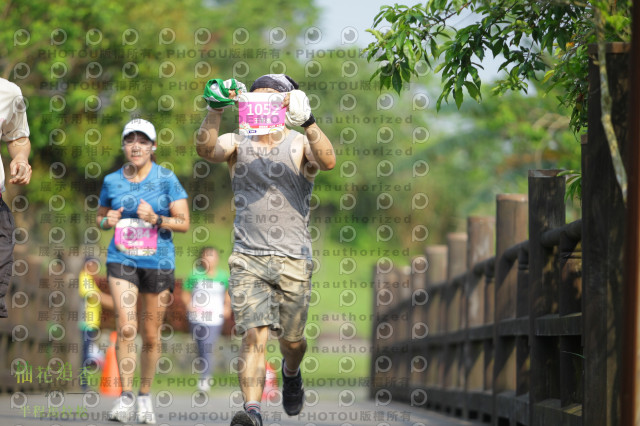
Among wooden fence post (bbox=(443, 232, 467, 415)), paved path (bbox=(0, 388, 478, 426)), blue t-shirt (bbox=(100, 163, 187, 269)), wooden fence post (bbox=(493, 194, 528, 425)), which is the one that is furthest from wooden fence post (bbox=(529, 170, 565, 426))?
wooden fence post (bbox=(443, 232, 467, 415))

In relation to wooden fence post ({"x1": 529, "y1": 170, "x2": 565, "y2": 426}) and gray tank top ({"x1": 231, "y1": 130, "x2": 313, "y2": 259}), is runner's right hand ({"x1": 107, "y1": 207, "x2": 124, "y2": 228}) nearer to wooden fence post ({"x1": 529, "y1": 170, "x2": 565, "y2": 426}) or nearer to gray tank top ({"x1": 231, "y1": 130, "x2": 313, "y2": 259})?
gray tank top ({"x1": 231, "y1": 130, "x2": 313, "y2": 259})

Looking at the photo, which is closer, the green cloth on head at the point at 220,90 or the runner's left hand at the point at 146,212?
the green cloth on head at the point at 220,90

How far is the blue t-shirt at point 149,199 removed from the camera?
7.69 metres

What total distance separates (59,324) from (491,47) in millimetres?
9611

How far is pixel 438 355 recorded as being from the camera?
13.0 meters

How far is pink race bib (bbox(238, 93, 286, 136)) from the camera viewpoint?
19.9 feet

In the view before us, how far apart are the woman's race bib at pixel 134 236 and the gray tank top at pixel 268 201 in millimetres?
1463

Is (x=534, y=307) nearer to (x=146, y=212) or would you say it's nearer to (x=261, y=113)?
(x=261, y=113)

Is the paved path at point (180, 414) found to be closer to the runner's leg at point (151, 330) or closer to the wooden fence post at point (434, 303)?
the runner's leg at point (151, 330)

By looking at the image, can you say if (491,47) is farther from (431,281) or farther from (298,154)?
(431,281)

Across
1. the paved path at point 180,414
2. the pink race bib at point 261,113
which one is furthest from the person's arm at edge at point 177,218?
the pink race bib at point 261,113

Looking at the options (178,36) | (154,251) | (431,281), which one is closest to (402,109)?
(178,36)

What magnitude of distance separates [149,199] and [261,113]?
1909 millimetres

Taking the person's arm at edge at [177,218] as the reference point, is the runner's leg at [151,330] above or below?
below
